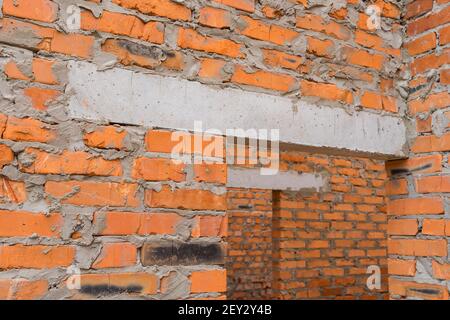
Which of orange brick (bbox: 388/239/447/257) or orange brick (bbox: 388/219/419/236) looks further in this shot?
orange brick (bbox: 388/219/419/236)

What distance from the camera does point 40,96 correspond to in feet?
5.24

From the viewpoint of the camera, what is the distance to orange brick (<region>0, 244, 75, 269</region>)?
1505 millimetres

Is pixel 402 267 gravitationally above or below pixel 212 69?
below

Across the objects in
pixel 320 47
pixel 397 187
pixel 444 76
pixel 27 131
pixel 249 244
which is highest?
pixel 320 47

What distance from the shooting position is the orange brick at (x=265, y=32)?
2.00 meters

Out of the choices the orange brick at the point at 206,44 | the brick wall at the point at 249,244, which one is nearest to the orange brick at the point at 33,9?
the orange brick at the point at 206,44

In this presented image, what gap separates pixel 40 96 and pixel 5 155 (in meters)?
0.22

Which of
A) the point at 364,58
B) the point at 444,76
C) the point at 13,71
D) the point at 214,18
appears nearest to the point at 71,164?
the point at 13,71

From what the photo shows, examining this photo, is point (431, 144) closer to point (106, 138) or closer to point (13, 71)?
point (106, 138)

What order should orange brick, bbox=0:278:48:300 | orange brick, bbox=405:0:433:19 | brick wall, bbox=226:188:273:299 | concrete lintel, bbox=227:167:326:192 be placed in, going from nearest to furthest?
1. orange brick, bbox=0:278:48:300
2. orange brick, bbox=405:0:433:19
3. concrete lintel, bbox=227:167:326:192
4. brick wall, bbox=226:188:273:299

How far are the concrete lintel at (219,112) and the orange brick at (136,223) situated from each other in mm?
321

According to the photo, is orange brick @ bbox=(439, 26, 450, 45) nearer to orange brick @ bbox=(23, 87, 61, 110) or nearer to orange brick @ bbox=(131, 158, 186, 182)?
orange brick @ bbox=(131, 158, 186, 182)

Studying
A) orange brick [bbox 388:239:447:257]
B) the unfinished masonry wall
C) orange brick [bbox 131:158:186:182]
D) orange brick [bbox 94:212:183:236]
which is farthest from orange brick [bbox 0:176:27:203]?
the unfinished masonry wall

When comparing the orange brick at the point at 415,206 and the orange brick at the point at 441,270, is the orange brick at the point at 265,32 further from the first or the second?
the orange brick at the point at 441,270
